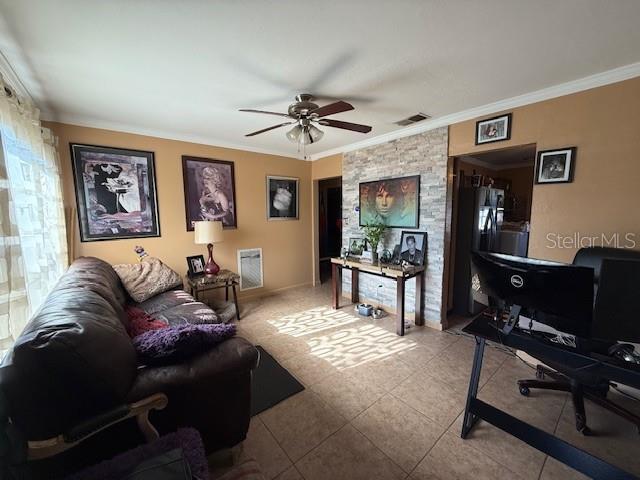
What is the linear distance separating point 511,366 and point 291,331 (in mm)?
2223

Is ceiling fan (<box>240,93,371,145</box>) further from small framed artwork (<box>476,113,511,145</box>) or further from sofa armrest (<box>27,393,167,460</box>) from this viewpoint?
sofa armrest (<box>27,393,167,460</box>)

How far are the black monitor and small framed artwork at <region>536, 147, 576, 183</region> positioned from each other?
5.07 feet

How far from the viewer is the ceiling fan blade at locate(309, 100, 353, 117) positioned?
5.96 ft

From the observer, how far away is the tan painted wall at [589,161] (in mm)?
1871

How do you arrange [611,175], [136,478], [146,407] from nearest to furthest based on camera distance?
[136,478]
[146,407]
[611,175]

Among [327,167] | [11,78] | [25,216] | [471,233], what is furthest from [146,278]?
[471,233]

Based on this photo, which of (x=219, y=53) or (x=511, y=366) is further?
(x=511, y=366)

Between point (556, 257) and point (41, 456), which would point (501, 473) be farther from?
point (41, 456)

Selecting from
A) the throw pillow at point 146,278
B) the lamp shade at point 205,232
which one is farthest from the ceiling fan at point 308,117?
the throw pillow at point 146,278

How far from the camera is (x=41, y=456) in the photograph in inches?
34.3

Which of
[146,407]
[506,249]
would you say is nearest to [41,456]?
[146,407]

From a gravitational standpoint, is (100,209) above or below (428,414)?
above

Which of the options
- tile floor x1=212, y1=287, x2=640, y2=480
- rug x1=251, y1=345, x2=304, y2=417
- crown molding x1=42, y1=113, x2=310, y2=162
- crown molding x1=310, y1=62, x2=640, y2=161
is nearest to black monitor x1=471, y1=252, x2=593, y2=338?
tile floor x1=212, y1=287, x2=640, y2=480

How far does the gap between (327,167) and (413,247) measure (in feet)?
6.83
